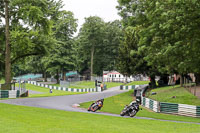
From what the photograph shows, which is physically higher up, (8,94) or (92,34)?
(92,34)

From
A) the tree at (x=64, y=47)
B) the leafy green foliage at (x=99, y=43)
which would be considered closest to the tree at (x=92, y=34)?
the leafy green foliage at (x=99, y=43)

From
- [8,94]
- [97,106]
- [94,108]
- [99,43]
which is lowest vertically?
[94,108]

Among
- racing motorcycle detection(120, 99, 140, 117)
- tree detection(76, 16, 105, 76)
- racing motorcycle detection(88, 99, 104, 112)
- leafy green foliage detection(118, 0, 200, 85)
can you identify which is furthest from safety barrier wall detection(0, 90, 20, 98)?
tree detection(76, 16, 105, 76)

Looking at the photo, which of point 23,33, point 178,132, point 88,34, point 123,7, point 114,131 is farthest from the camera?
point 88,34

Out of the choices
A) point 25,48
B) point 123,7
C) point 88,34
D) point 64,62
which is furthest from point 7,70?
point 88,34

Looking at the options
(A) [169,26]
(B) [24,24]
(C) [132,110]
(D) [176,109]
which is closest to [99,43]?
(B) [24,24]

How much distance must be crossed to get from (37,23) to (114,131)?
21205 millimetres

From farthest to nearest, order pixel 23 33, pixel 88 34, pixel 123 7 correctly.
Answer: pixel 88 34, pixel 23 33, pixel 123 7

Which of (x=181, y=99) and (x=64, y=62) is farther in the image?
(x=64, y=62)

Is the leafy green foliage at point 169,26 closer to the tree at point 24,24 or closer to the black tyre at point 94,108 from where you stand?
the black tyre at point 94,108

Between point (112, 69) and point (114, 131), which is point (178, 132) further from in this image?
point (112, 69)

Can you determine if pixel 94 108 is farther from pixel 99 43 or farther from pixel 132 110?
pixel 99 43

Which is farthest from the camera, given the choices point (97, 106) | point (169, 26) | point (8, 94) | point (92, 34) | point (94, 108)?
point (92, 34)

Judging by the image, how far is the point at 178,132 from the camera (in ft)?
36.6
